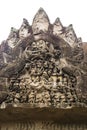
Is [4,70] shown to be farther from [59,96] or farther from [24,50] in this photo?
[59,96]

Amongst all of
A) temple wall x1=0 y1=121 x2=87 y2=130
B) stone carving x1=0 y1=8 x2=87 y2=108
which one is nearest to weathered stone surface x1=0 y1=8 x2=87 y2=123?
stone carving x1=0 y1=8 x2=87 y2=108

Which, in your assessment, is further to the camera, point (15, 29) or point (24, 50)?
point (15, 29)

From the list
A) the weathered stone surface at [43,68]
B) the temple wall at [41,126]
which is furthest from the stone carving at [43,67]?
the temple wall at [41,126]

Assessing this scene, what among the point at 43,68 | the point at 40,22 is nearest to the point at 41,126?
the point at 43,68

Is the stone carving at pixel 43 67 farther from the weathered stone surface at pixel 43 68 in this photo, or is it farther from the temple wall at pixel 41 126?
the temple wall at pixel 41 126

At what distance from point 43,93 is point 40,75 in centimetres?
38

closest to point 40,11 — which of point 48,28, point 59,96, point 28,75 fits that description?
point 48,28

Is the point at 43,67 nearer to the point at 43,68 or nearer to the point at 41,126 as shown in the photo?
the point at 43,68

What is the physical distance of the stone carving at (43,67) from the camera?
19.9 ft

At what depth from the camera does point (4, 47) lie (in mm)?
6812

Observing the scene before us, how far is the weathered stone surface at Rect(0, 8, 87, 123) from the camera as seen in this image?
6066mm

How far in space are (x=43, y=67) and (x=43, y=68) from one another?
0.8 inches

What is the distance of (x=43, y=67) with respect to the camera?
6.37m

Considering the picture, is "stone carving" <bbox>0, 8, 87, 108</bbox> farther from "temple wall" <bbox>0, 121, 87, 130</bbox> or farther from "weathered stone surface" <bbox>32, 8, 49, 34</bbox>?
"temple wall" <bbox>0, 121, 87, 130</bbox>
